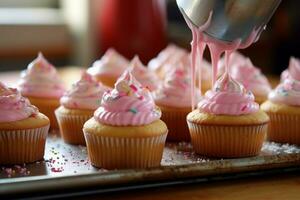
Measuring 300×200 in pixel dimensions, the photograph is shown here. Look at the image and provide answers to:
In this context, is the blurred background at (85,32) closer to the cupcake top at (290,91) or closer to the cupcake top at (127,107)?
the cupcake top at (290,91)

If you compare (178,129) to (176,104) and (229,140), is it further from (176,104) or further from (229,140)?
(229,140)

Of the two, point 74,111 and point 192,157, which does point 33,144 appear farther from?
point 192,157

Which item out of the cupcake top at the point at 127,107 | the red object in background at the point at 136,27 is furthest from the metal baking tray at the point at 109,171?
the red object in background at the point at 136,27

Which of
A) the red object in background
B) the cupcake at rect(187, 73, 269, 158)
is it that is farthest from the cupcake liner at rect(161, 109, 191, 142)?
the red object in background

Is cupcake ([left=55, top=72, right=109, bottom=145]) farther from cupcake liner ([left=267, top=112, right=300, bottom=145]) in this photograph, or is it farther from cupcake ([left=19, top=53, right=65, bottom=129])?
cupcake liner ([left=267, top=112, right=300, bottom=145])

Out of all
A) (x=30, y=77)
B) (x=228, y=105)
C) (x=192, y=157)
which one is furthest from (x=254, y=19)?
(x=30, y=77)

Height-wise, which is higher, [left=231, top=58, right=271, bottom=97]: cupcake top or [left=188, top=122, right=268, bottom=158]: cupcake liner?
[left=231, top=58, right=271, bottom=97]: cupcake top
